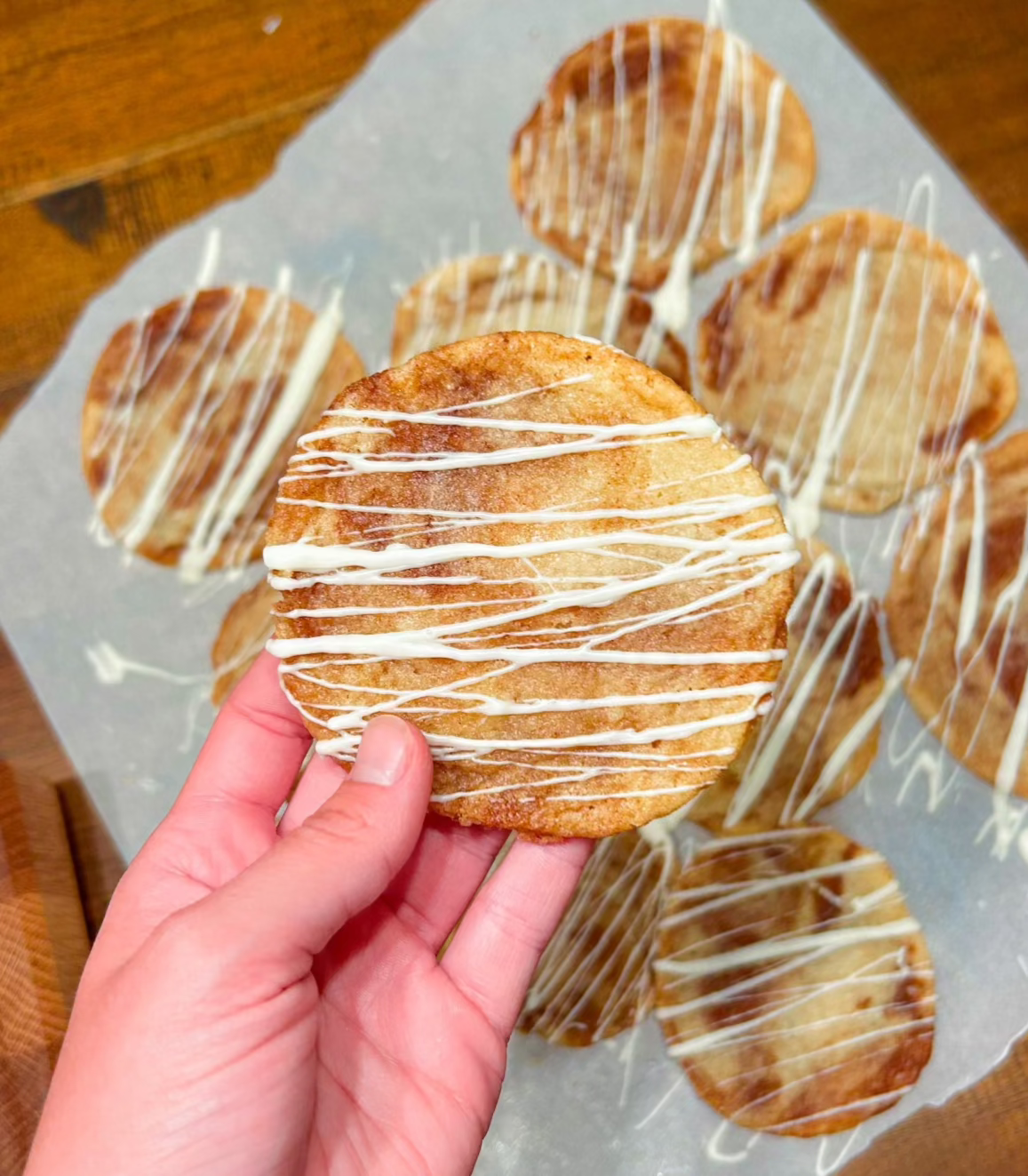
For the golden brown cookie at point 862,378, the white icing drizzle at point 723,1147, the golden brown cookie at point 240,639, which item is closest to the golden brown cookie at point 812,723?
the golden brown cookie at point 862,378

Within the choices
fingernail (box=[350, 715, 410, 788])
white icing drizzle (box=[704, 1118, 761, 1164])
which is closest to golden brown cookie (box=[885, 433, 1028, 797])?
white icing drizzle (box=[704, 1118, 761, 1164])

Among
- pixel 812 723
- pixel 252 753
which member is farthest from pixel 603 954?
pixel 252 753

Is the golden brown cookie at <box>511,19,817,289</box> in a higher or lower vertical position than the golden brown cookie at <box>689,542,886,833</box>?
higher

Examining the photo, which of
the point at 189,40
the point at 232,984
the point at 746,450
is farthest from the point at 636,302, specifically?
the point at 232,984

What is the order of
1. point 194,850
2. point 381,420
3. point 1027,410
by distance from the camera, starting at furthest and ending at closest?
1. point 1027,410
2. point 194,850
3. point 381,420

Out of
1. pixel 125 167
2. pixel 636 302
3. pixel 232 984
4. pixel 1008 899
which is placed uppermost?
pixel 125 167

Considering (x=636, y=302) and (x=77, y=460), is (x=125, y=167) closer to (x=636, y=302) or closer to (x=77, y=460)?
(x=77, y=460)

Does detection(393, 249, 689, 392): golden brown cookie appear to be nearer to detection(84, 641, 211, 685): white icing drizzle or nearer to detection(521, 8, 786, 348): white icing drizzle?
detection(521, 8, 786, 348): white icing drizzle
